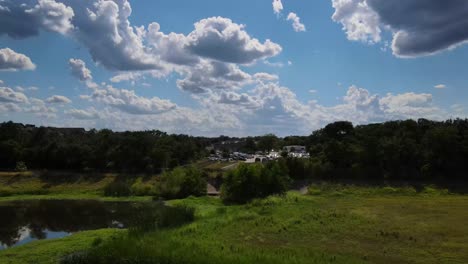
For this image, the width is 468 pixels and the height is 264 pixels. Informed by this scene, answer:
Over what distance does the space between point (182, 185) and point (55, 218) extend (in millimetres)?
20166

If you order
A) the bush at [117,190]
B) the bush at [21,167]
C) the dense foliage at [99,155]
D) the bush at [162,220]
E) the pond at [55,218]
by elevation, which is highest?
the dense foliage at [99,155]

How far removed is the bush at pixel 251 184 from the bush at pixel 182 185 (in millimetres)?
8756

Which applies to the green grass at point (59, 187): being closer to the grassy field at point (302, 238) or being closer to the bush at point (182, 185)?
the bush at point (182, 185)

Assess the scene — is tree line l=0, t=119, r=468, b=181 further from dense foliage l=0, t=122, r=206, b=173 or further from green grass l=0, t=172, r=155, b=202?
green grass l=0, t=172, r=155, b=202

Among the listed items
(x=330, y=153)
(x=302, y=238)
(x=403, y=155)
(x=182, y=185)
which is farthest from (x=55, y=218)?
(x=403, y=155)

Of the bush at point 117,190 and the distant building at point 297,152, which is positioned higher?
the distant building at point 297,152

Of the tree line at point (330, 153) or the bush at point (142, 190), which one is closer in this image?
the bush at point (142, 190)

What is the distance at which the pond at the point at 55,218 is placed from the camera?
3834 cm

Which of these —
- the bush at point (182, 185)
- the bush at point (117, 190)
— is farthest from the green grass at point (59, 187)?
the bush at point (182, 185)

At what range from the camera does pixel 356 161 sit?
7969 cm

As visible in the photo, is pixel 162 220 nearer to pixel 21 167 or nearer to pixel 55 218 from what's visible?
pixel 55 218

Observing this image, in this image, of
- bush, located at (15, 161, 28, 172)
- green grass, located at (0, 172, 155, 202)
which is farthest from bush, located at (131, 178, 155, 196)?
bush, located at (15, 161, 28, 172)

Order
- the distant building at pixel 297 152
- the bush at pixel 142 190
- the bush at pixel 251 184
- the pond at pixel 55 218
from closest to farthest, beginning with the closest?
the pond at pixel 55 218
the bush at pixel 251 184
the bush at pixel 142 190
the distant building at pixel 297 152

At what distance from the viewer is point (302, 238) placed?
2834 centimetres
